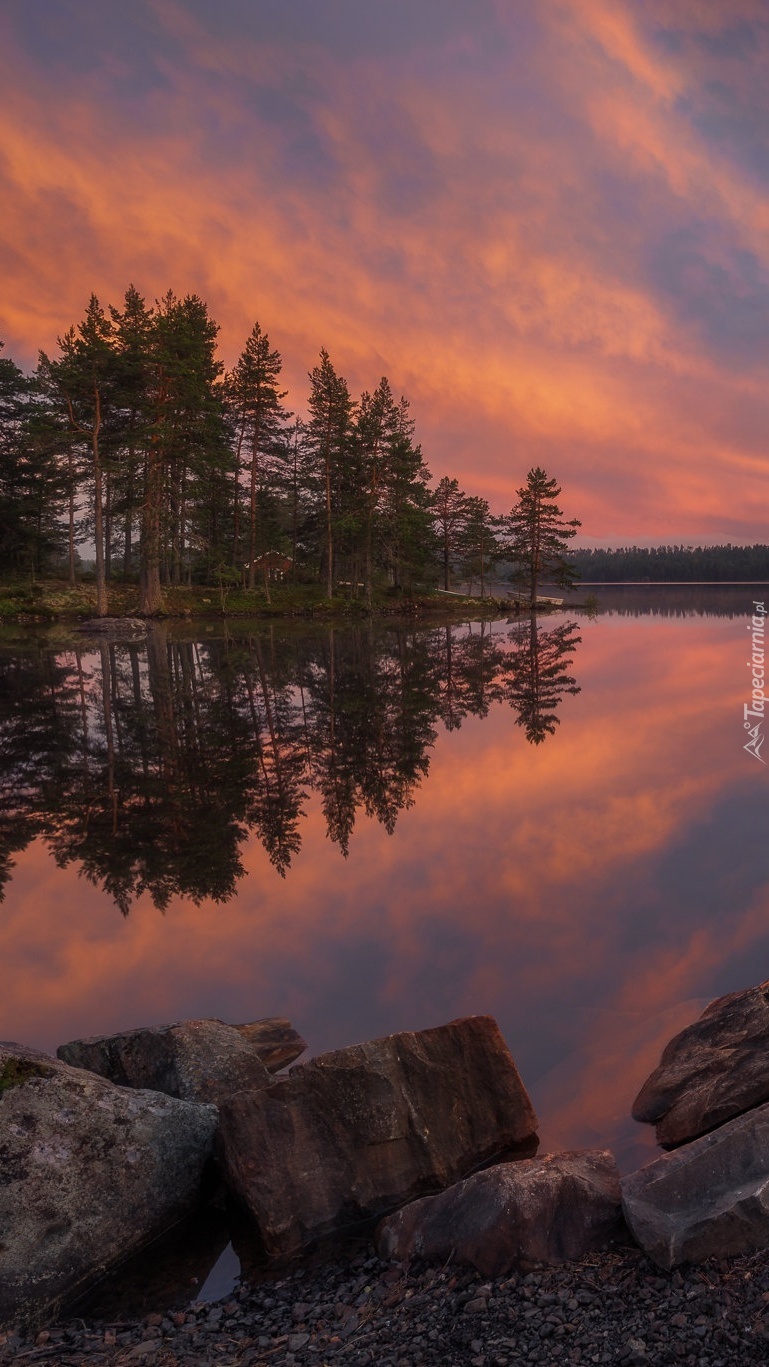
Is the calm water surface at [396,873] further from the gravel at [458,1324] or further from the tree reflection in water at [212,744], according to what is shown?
the gravel at [458,1324]

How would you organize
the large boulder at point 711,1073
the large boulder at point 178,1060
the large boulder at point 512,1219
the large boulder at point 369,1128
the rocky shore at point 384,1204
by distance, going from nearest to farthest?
the rocky shore at point 384,1204, the large boulder at point 512,1219, the large boulder at point 369,1128, the large boulder at point 711,1073, the large boulder at point 178,1060

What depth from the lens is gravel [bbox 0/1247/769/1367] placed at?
3465 mm

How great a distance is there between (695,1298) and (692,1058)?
2593 millimetres

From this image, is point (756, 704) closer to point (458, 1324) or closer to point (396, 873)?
point (396, 873)

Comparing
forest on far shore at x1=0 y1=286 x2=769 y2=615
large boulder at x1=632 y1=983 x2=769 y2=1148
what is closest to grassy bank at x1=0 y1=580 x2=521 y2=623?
forest on far shore at x1=0 y1=286 x2=769 y2=615

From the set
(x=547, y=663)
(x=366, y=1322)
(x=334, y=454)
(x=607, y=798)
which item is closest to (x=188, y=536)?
(x=334, y=454)

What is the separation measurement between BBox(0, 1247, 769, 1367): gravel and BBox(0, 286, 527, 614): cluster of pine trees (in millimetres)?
52330

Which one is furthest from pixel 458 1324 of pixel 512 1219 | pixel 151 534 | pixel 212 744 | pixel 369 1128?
pixel 151 534

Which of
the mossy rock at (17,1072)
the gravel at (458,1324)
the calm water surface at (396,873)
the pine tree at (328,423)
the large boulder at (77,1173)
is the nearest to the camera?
the gravel at (458,1324)

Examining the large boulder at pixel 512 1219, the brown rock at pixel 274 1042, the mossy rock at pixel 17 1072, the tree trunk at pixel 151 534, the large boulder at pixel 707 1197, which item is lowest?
the brown rock at pixel 274 1042

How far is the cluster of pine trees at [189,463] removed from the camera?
176 feet

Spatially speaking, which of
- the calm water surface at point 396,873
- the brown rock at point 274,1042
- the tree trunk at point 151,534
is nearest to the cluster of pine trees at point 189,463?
the tree trunk at point 151,534

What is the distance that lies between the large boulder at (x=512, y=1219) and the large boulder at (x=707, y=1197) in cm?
22

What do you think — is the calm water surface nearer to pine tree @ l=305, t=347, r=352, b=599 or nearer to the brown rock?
the brown rock
